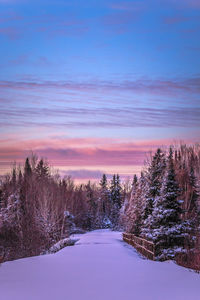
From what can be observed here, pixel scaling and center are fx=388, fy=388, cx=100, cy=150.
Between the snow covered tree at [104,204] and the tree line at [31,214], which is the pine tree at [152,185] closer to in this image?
the tree line at [31,214]

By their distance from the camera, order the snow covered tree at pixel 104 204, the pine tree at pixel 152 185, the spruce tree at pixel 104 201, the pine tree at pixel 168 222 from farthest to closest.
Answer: the spruce tree at pixel 104 201 → the snow covered tree at pixel 104 204 → the pine tree at pixel 152 185 → the pine tree at pixel 168 222

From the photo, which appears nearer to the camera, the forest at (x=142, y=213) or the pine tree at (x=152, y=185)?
the forest at (x=142, y=213)

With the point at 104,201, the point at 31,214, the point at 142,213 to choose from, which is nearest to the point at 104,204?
the point at 104,201

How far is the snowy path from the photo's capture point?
7773 millimetres

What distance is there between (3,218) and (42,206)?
542 cm

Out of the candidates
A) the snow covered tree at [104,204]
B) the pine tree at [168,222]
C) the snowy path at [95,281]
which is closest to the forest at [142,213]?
the pine tree at [168,222]

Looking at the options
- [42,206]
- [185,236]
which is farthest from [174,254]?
[42,206]

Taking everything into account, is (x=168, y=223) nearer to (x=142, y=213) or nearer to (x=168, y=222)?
(x=168, y=222)

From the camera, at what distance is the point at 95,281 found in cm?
946

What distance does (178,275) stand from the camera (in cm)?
1059

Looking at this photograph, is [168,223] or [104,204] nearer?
[168,223]

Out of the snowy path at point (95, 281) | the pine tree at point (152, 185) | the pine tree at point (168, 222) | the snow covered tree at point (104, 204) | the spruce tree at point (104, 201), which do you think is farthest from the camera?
the spruce tree at point (104, 201)

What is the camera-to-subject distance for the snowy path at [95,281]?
7.77 meters

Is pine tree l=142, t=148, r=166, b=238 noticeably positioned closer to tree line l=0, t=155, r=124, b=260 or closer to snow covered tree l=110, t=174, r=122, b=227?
tree line l=0, t=155, r=124, b=260
